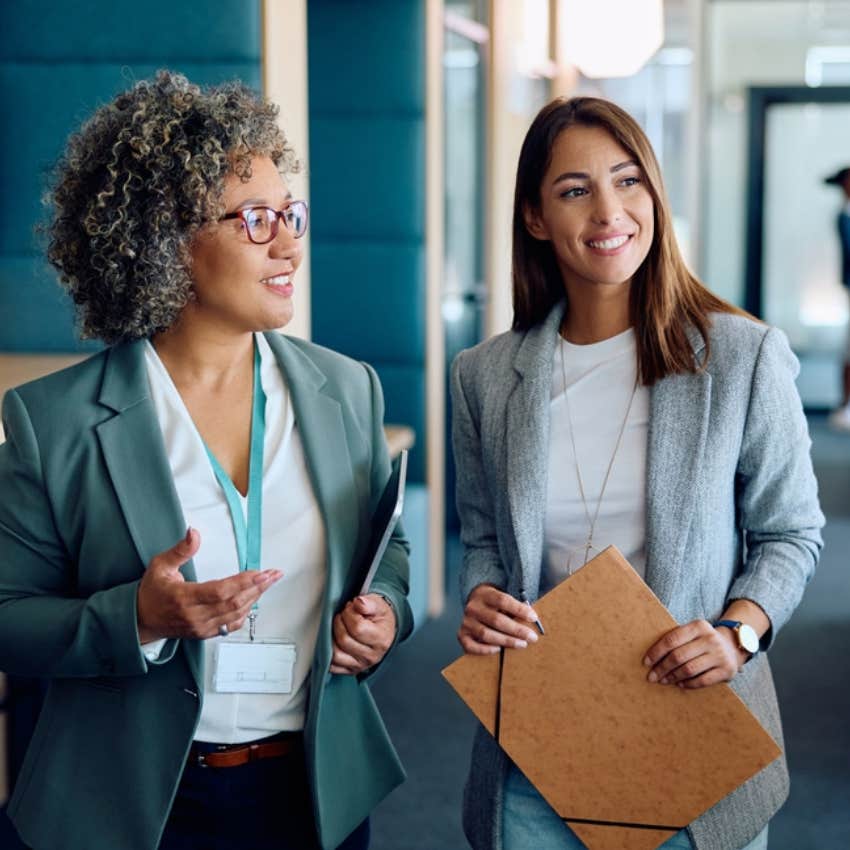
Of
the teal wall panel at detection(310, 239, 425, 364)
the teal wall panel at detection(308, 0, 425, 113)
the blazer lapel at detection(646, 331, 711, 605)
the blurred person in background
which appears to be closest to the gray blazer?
the blazer lapel at detection(646, 331, 711, 605)

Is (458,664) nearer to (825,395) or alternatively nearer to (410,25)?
(410,25)

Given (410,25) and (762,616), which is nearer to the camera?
(762,616)

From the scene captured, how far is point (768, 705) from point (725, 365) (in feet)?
1.55

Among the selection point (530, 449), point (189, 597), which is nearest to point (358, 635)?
point (189, 597)

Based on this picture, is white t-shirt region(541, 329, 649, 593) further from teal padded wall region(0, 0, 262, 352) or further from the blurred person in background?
the blurred person in background

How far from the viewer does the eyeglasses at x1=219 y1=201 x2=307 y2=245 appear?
157 cm

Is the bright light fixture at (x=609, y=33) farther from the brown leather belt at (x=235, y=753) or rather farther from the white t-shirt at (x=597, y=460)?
the brown leather belt at (x=235, y=753)

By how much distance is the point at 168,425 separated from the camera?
1.59 m

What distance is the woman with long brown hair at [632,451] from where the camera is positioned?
1.62 meters

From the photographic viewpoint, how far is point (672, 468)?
1.63 m

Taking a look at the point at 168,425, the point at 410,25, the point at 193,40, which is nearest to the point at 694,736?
the point at 168,425

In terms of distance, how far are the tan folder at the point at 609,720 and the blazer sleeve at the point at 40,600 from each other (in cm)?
42

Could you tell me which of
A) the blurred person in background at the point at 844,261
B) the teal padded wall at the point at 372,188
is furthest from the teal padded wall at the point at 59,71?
the blurred person in background at the point at 844,261

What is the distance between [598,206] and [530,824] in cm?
84
